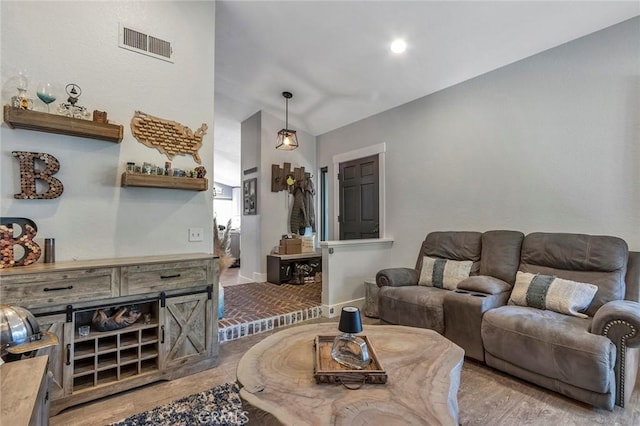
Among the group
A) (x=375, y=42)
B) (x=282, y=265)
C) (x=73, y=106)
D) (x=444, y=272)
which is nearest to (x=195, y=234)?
(x=73, y=106)

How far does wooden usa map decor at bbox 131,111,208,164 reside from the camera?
2.57 meters

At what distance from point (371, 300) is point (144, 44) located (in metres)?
3.51

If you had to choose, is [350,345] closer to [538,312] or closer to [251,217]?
[538,312]

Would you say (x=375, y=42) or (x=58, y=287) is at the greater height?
(x=375, y=42)

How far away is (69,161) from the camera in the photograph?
7.56 feet

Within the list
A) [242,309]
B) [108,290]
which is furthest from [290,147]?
[108,290]

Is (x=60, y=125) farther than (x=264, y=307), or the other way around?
(x=264, y=307)

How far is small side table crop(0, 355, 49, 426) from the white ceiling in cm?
322

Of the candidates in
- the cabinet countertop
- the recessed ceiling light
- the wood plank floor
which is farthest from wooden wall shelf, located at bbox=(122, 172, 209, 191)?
the recessed ceiling light

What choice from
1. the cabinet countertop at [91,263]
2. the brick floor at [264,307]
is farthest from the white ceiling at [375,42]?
the brick floor at [264,307]

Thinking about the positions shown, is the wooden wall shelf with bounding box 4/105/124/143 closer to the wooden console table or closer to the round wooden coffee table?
the round wooden coffee table

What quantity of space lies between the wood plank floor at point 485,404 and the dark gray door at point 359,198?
2.68 m

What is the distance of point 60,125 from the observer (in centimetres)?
211

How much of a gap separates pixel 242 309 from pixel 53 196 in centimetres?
219
